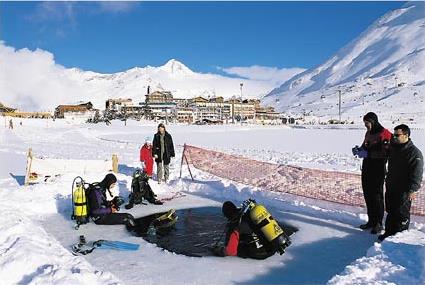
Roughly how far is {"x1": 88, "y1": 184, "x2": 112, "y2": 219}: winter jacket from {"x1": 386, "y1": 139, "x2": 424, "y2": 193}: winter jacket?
16.4 ft

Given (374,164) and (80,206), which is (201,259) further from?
(374,164)

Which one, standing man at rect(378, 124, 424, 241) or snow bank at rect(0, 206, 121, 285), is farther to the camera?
standing man at rect(378, 124, 424, 241)

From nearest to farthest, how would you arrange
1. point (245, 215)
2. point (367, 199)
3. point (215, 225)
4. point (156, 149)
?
point (245, 215) < point (367, 199) < point (215, 225) < point (156, 149)

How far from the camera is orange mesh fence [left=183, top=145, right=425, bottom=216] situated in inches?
371

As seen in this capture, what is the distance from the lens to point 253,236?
6445 millimetres

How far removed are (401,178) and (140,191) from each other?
5590 millimetres

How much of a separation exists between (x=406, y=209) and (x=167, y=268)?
3.63 meters

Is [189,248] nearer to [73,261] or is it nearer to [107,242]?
[107,242]

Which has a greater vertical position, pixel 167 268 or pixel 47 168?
pixel 47 168

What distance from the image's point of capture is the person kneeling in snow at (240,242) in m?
6.30

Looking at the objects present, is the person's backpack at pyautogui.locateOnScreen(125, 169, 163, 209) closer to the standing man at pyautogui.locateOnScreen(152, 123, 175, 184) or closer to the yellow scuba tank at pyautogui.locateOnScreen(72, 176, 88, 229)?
the yellow scuba tank at pyautogui.locateOnScreen(72, 176, 88, 229)

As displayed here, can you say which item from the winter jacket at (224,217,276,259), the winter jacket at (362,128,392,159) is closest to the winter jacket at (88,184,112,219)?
the winter jacket at (224,217,276,259)

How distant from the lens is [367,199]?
752cm

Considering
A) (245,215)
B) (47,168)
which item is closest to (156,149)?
(47,168)
